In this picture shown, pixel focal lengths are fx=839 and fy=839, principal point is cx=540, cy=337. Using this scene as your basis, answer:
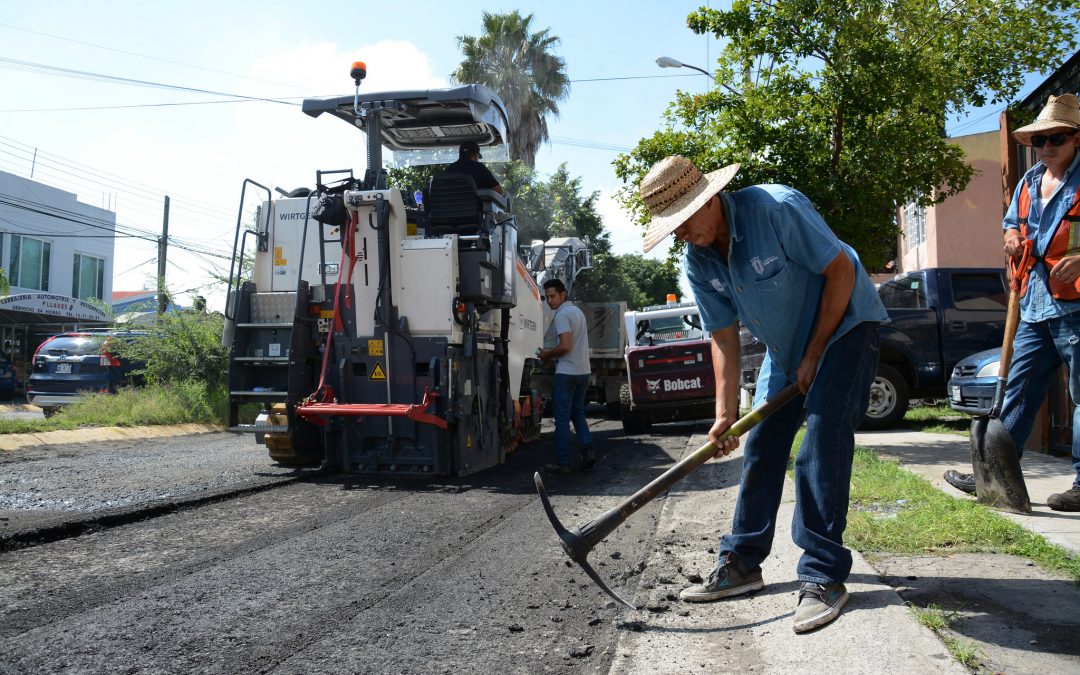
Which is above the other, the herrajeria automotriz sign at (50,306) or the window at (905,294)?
the herrajeria automotriz sign at (50,306)

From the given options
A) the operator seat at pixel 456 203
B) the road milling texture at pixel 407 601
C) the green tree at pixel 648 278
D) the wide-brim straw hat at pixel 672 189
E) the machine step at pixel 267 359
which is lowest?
the road milling texture at pixel 407 601

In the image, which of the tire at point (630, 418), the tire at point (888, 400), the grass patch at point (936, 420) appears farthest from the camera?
the tire at point (630, 418)

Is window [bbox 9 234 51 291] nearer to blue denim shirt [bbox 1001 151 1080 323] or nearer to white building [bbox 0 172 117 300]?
white building [bbox 0 172 117 300]

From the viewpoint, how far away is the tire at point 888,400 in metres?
10.2

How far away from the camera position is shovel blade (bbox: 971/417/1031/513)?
172 inches

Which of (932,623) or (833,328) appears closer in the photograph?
(932,623)

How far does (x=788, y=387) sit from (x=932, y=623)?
101cm

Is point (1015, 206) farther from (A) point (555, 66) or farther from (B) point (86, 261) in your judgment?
(B) point (86, 261)

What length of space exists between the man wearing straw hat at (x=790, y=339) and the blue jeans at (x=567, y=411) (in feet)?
14.6

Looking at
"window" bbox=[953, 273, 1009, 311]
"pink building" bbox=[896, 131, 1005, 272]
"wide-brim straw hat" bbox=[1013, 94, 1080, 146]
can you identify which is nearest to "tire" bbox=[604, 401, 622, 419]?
"window" bbox=[953, 273, 1009, 311]

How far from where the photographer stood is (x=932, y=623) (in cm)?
268

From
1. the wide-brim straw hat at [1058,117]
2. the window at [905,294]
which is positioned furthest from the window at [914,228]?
the wide-brim straw hat at [1058,117]

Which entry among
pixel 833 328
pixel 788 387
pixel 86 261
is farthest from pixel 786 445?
pixel 86 261

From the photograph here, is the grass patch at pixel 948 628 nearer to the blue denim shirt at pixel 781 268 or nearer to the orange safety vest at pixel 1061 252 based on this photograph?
the blue denim shirt at pixel 781 268
